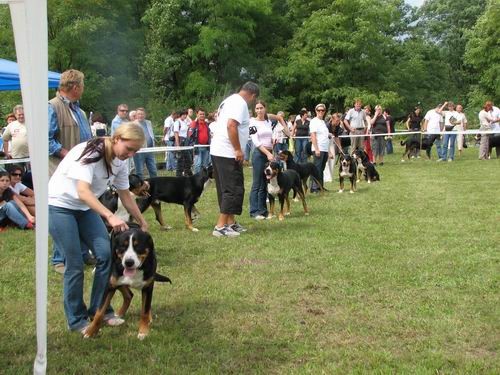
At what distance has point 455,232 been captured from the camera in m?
7.71

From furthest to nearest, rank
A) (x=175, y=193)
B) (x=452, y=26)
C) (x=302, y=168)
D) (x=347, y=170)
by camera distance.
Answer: (x=452, y=26)
(x=347, y=170)
(x=302, y=168)
(x=175, y=193)

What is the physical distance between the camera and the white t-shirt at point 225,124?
23.8 feet

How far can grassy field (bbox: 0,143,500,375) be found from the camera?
3.77m

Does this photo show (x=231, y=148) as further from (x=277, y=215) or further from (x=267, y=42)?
(x=267, y=42)

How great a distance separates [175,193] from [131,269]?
4.50 m

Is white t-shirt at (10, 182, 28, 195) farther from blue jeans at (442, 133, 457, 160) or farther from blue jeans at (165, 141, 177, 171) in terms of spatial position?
blue jeans at (442, 133, 457, 160)

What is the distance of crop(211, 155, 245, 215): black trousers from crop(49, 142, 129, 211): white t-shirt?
3.33 meters

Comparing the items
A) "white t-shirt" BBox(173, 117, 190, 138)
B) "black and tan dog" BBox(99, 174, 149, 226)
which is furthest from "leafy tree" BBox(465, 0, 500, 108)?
"black and tan dog" BBox(99, 174, 149, 226)

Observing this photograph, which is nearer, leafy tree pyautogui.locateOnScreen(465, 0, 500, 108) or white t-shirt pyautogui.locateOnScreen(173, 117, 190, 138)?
white t-shirt pyautogui.locateOnScreen(173, 117, 190, 138)

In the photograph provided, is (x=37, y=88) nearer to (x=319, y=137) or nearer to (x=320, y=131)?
(x=320, y=131)

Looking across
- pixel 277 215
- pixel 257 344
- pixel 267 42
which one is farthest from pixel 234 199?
pixel 267 42

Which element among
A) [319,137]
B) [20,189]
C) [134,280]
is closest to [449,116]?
[319,137]

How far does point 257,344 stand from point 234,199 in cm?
357

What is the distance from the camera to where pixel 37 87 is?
9.44 ft
